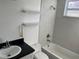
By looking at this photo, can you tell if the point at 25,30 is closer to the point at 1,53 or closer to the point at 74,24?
the point at 1,53

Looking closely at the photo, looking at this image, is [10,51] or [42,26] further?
[42,26]

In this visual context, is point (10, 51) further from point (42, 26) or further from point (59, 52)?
point (59, 52)

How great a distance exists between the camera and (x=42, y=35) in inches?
91.0

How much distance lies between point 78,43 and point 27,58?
63.9 inches

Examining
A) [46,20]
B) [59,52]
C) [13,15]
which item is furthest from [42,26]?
[59,52]

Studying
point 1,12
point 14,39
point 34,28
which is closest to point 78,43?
point 34,28

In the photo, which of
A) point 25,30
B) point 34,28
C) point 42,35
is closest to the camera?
point 25,30

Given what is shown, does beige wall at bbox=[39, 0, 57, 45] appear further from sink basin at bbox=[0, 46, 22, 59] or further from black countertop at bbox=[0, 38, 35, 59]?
sink basin at bbox=[0, 46, 22, 59]

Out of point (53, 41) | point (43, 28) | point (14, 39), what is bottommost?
point (53, 41)

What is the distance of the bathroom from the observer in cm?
151

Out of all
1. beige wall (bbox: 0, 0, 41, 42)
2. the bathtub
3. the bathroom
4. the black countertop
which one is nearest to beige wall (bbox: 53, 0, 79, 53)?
the bathroom

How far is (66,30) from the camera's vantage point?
2375 mm

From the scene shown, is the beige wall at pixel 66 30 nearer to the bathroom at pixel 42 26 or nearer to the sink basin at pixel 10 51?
the bathroom at pixel 42 26

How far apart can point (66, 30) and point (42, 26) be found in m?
0.81
